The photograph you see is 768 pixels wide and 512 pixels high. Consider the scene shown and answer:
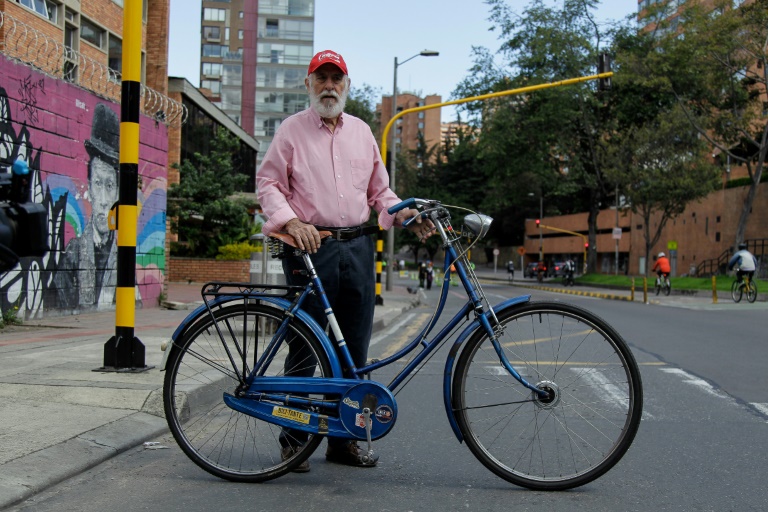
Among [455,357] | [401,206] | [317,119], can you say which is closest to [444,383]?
[455,357]

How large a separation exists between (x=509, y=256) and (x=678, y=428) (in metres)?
87.6

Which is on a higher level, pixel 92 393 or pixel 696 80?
pixel 696 80

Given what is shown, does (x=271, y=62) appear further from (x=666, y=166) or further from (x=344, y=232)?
(x=344, y=232)

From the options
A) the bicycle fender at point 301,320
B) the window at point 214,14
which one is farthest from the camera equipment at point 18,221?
the window at point 214,14

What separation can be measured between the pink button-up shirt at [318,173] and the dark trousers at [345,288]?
0.51 feet

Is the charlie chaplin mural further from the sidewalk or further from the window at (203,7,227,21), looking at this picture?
the window at (203,7,227,21)

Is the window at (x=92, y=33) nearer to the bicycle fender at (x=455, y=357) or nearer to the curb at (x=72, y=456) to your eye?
the curb at (x=72, y=456)

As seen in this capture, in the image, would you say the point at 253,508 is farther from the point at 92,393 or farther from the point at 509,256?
the point at 509,256

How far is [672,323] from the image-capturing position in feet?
47.3

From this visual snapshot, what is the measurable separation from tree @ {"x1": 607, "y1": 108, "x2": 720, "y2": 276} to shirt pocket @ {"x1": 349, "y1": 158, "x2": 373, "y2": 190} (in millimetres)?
35092

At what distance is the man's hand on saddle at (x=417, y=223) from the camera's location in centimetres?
382

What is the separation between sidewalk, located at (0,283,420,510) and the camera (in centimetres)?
365

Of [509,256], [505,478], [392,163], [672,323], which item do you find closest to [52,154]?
[505,478]

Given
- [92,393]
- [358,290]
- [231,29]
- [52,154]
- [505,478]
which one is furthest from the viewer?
[231,29]
